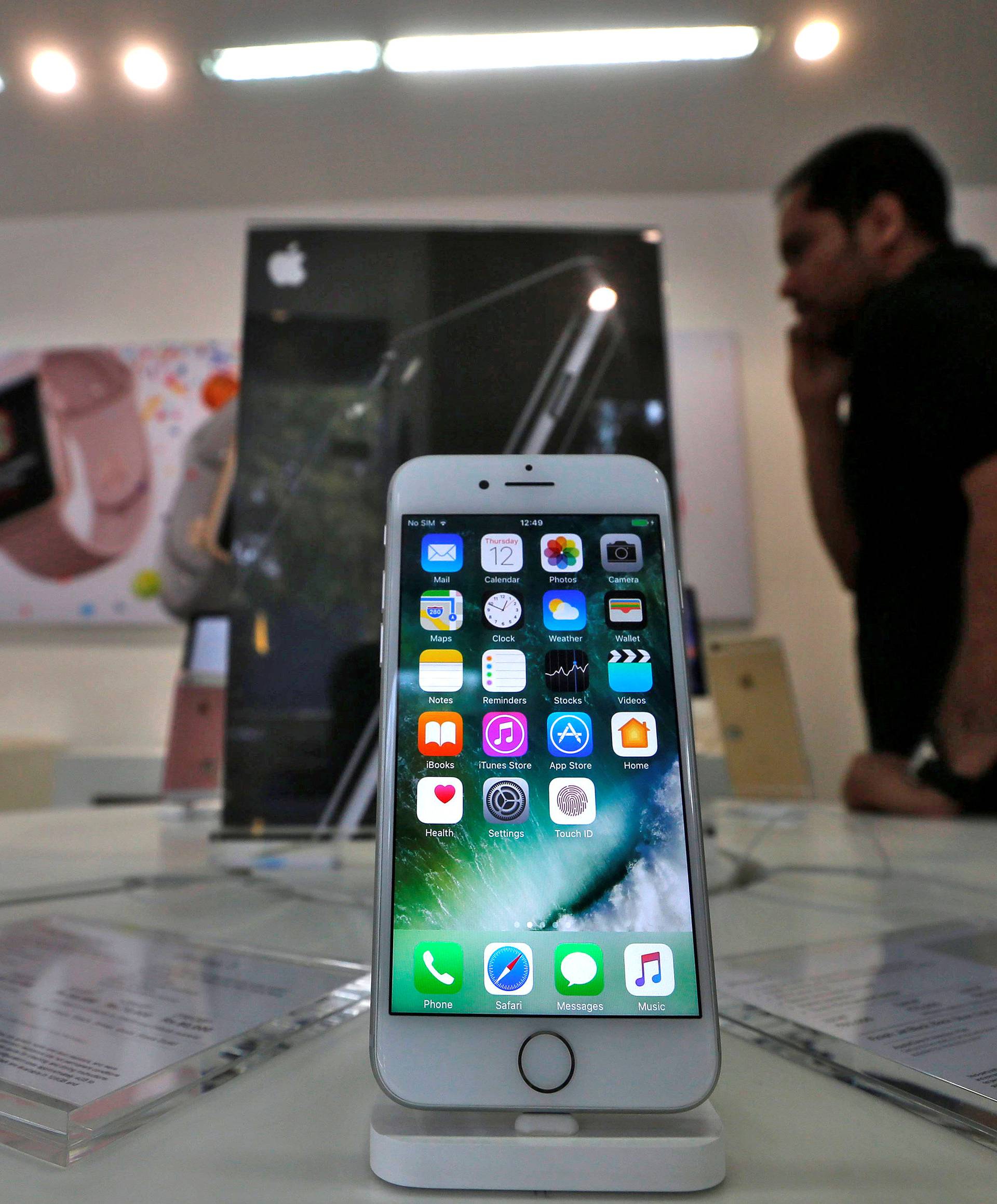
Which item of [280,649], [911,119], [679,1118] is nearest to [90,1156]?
[679,1118]

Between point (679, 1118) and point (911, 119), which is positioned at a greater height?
point (911, 119)

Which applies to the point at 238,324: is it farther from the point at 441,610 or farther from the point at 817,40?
the point at 441,610

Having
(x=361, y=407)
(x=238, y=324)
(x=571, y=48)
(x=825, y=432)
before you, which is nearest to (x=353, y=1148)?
(x=361, y=407)

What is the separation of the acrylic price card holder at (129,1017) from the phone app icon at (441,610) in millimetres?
144

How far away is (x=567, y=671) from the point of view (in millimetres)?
271

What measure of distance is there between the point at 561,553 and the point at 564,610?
0.08 feet

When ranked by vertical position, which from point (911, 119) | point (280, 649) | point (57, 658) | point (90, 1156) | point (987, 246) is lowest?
point (90, 1156)

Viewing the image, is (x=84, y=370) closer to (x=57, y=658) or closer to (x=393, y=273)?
(x=57, y=658)

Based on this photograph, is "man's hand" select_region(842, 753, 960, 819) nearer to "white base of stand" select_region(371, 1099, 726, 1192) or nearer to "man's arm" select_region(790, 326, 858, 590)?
"man's arm" select_region(790, 326, 858, 590)

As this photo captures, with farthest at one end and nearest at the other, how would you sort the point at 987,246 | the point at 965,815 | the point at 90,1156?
1. the point at 987,246
2. the point at 965,815
3. the point at 90,1156

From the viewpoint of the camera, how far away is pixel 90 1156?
193 millimetres

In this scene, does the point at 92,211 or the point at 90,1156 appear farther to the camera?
the point at 92,211

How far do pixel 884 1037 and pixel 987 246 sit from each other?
258cm

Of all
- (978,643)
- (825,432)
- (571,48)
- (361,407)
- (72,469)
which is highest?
(571,48)
